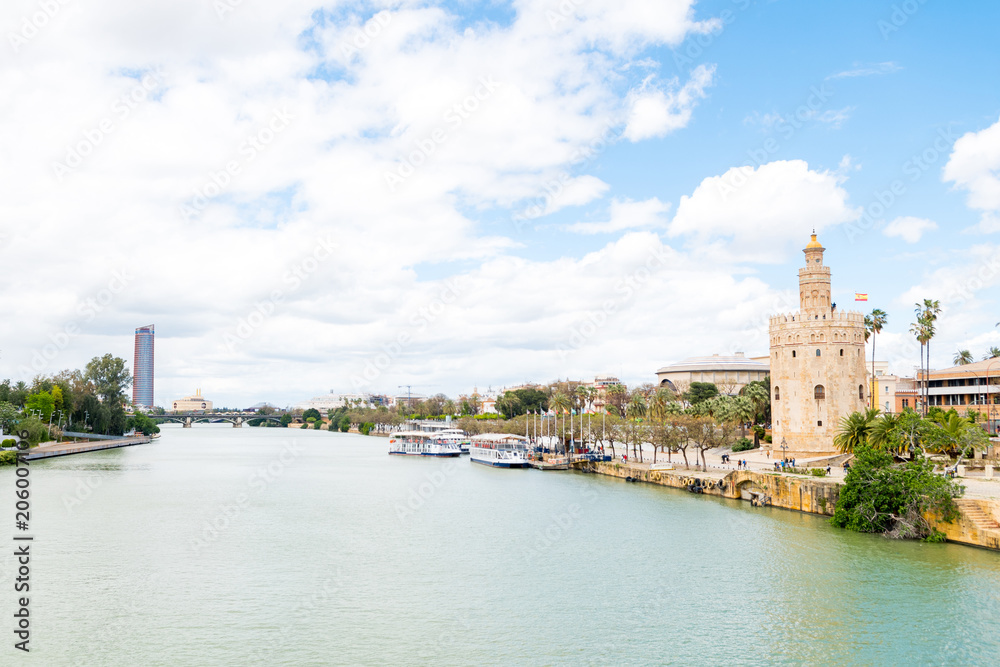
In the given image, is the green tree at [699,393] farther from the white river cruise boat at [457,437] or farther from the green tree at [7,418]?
the green tree at [7,418]

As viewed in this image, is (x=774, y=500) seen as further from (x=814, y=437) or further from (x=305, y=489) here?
(x=305, y=489)

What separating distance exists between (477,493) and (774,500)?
22492mm

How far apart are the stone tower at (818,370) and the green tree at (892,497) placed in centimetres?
1770

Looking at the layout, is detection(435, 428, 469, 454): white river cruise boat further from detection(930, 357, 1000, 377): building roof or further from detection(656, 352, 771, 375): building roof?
detection(930, 357, 1000, 377): building roof

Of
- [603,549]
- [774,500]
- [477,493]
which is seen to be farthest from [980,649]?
[477,493]

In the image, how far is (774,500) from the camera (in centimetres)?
4669

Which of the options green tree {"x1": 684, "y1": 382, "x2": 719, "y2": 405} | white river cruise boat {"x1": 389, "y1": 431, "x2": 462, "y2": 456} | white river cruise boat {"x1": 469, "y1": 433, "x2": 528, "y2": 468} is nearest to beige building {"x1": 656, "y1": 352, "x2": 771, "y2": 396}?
green tree {"x1": 684, "y1": 382, "x2": 719, "y2": 405}

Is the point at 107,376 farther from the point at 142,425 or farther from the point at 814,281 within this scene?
the point at 814,281

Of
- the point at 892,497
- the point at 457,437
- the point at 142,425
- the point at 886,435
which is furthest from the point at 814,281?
the point at 142,425

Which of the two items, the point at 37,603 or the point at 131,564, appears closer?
the point at 37,603

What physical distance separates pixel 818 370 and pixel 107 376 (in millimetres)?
112747

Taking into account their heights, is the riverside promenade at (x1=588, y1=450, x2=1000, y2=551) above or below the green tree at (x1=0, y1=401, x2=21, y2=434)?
below

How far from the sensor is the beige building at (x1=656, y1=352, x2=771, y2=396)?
138 m

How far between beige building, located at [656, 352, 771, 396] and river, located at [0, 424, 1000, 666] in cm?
9298
